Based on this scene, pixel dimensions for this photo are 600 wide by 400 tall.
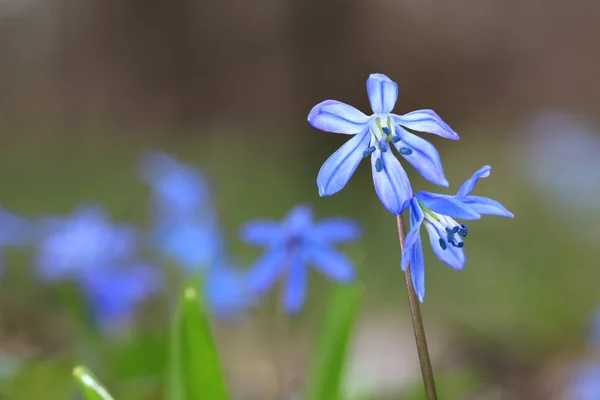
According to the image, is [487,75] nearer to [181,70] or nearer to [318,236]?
[181,70]

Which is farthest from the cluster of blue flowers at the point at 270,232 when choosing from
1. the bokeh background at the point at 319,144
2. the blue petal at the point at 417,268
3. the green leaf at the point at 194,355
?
the green leaf at the point at 194,355

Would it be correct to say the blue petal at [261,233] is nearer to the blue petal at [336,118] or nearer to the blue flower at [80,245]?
the blue petal at [336,118]

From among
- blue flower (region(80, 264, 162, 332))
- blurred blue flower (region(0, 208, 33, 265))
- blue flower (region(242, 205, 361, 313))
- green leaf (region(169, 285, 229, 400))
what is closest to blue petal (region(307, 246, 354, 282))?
blue flower (region(242, 205, 361, 313))

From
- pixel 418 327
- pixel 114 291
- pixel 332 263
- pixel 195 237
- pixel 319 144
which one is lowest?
pixel 418 327

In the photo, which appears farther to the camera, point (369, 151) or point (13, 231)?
point (13, 231)

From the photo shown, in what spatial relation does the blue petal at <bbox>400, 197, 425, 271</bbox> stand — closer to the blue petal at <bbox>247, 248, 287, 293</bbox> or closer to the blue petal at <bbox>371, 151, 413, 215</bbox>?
the blue petal at <bbox>371, 151, 413, 215</bbox>

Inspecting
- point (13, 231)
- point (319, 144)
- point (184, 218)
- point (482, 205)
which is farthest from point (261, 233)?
point (319, 144)

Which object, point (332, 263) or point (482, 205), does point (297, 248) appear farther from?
point (482, 205)
